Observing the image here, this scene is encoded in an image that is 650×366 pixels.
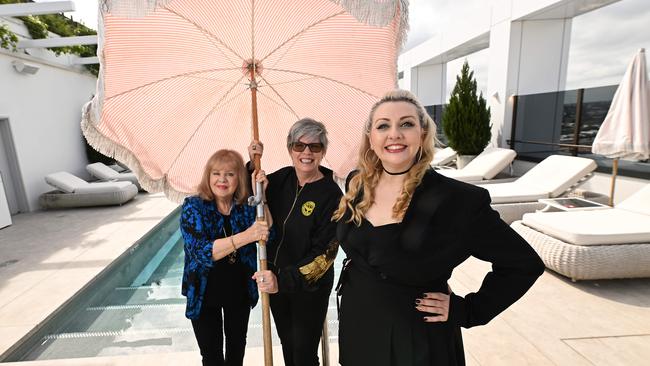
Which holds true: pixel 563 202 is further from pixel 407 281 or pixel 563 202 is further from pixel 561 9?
pixel 561 9

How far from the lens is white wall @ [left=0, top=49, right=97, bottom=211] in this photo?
780cm

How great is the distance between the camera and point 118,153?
5.49 ft

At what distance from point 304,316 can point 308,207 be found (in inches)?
23.8

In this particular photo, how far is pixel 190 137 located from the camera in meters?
1.97

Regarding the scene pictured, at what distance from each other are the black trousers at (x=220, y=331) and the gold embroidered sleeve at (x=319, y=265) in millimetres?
461

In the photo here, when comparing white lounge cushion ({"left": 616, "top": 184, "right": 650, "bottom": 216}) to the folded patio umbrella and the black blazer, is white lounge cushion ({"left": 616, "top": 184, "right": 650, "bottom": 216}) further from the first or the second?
the black blazer

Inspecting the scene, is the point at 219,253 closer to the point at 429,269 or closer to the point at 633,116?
the point at 429,269

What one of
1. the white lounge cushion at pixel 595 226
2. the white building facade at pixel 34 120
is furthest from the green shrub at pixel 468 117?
the white building facade at pixel 34 120

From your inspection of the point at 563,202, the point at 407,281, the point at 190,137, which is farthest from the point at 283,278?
the point at 563,202

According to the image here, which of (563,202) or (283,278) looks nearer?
(283,278)

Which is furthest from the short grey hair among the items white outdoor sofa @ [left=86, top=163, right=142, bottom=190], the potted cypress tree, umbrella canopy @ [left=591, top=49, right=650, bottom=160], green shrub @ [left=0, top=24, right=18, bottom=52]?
white outdoor sofa @ [left=86, top=163, right=142, bottom=190]

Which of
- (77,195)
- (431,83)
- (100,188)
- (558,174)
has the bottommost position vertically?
(77,195)

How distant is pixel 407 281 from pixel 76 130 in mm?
12391

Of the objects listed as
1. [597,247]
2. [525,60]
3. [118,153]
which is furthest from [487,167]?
[118,153]
